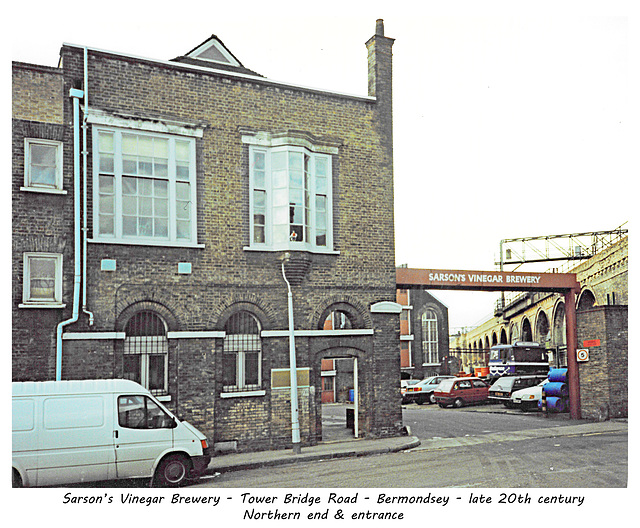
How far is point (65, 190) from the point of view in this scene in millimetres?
13438

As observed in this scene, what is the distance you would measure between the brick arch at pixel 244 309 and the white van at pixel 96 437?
11.0 ft

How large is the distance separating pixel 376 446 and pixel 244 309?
15.2 feet

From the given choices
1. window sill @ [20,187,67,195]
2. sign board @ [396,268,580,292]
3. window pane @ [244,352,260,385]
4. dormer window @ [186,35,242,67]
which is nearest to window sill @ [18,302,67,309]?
window sill @ [20,187,67,195]

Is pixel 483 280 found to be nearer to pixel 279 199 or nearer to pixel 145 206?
pixel 279 199

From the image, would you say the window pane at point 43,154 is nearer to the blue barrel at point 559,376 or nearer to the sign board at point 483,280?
the sign board at point 483,280

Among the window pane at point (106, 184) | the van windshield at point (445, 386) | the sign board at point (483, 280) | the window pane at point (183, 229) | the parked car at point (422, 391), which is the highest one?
the window pane at point (106, 184)

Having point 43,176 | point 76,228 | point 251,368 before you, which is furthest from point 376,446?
point 43,176

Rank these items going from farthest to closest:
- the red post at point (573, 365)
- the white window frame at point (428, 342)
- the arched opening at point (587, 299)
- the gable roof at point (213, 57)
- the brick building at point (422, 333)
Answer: the white window frame at point (428, 342)
the brick building at point (422, 333)
the arched opening at point (587, 299)
the red post at point (573, 365)
the gable roof at point (213, 57)

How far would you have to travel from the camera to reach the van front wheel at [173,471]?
1152 centimetres

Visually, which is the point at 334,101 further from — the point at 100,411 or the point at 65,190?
the point at 100,411

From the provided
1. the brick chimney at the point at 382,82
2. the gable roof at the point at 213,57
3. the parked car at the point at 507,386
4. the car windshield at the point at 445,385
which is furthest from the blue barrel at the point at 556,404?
the gable roof at the point at 213,57

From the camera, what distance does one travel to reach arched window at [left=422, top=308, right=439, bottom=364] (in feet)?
148

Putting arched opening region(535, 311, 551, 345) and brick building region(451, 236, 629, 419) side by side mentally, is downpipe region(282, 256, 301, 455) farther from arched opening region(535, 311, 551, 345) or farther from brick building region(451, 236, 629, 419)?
arched opening region(535, 311, 551, 345)

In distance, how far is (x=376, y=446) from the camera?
15.5 metres
